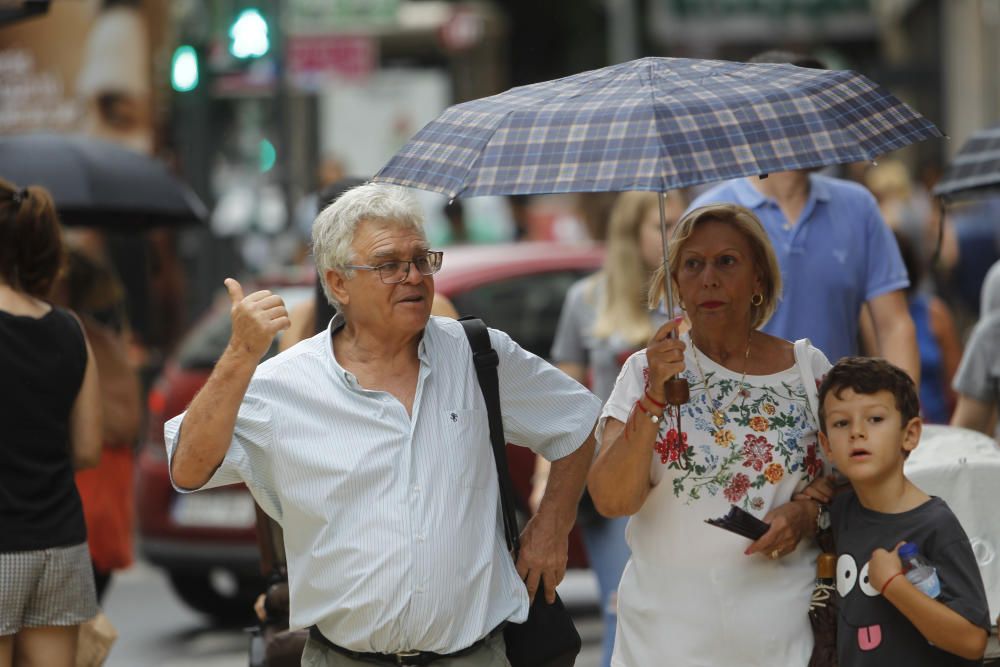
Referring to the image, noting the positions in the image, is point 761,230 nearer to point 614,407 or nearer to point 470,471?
point 614,407

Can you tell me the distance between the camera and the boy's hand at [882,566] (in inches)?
157

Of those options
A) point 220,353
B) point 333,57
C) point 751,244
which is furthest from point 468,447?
point 333,57

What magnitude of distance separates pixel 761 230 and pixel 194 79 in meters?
8.89

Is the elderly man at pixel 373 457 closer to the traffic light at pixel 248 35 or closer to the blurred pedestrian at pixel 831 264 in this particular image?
the blurred pedestrian at pixel 831 264

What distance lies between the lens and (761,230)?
175 inches

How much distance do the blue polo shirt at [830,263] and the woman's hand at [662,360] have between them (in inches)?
52.8

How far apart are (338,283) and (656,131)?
2.87 feet

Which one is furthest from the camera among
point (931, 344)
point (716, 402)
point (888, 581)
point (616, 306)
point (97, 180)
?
point (931, 344)

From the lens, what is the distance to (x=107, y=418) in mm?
6996

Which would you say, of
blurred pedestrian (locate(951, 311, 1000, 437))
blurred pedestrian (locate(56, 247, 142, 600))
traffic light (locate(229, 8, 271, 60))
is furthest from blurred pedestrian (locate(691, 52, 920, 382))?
traffic light (locate(229, 8, 271, 60))

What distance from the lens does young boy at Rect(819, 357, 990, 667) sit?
3977 mm

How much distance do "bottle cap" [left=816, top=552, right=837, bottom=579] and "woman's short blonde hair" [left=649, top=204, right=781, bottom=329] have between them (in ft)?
2.07

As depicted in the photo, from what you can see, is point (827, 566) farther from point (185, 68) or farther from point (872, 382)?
point (185, 68)

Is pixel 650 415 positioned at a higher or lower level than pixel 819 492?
higher
